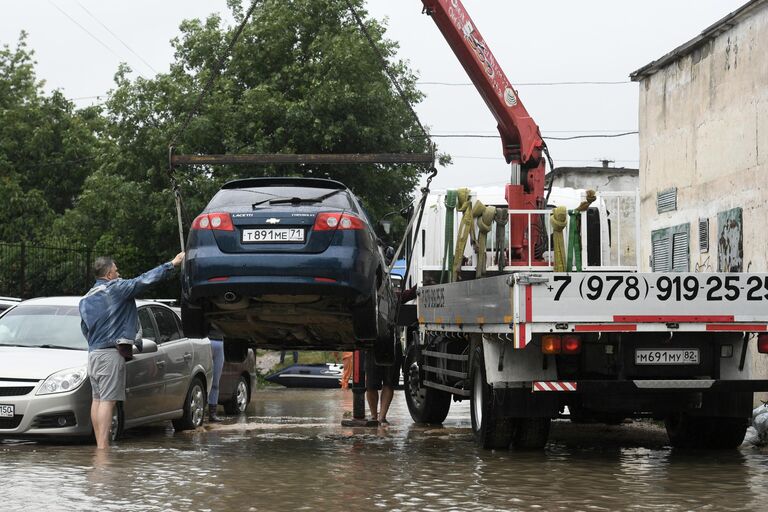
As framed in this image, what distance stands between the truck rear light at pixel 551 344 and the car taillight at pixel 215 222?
279 cm

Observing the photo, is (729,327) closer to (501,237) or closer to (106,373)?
(501,237)

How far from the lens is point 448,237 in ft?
48.2

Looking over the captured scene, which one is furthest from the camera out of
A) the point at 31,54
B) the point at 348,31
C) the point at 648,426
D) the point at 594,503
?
the point at 31,54

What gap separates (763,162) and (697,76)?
317 centimetres

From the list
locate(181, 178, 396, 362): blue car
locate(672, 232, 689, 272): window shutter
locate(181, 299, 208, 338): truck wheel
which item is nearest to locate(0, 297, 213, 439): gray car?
locate(181, 299, 208, 338): truck wheel

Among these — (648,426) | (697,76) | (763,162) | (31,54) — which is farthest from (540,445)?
(31,54)

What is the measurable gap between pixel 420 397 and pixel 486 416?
4351 mm

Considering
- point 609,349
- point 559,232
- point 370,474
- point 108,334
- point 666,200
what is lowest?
point 370,474

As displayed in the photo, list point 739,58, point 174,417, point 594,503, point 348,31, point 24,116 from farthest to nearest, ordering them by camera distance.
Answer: point 24,116, point 348,31, point 739,58, point 174,417, point 594,503

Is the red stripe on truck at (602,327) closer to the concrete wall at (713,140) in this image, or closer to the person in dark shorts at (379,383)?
the person in dark shorts at (379,383)

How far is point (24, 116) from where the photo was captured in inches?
2051

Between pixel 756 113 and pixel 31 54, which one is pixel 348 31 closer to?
pixel 756 113

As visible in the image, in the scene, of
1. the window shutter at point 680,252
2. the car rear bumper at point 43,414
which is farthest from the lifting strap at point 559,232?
the car rear bumper at point 43,414

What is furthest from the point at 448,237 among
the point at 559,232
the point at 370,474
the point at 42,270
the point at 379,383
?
the point at 42,270
